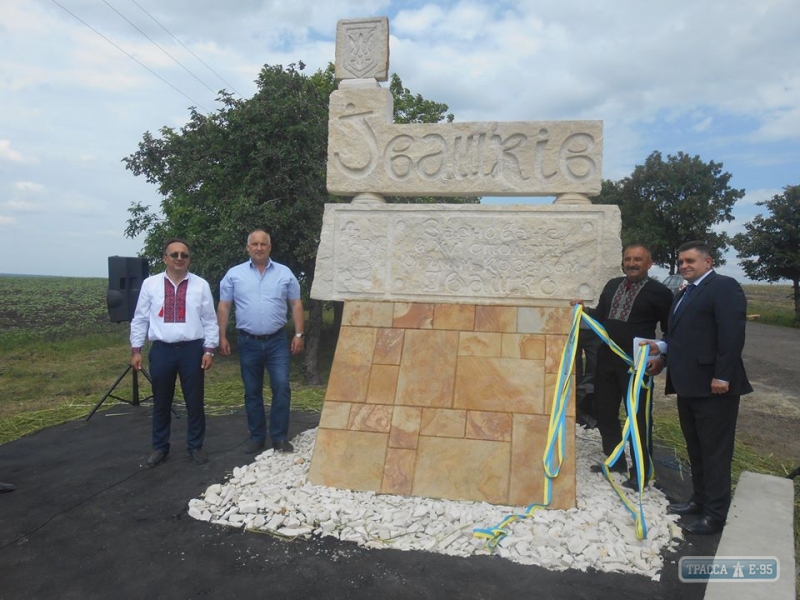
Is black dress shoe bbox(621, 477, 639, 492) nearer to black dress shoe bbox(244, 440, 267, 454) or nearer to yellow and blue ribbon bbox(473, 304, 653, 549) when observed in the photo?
yellow and blue ribbon bbox(473, 304, 653, 549)

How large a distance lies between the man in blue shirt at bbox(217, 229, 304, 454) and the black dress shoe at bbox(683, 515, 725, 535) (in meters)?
2.81

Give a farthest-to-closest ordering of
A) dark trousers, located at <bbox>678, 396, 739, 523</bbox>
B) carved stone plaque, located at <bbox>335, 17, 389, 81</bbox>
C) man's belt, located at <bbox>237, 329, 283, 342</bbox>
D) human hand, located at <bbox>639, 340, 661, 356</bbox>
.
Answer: carved stone plaque, located at <bbox>335, 17, 389, 81</bbox>, man's belt, located at <bbox>237, 329, 283, 342</bbox>, human hand, located at <bbox>639, 340, 661, 356</bbox>, dark trousers, located at <bbox>678, 396, 739, 523</bbox>

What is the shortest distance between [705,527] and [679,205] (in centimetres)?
2591

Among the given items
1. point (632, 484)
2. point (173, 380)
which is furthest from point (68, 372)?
point (632, 484)

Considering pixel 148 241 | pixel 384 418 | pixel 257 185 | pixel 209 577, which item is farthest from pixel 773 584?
pixel 148 241

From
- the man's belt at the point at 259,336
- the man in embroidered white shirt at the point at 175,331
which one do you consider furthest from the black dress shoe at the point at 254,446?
the man's belt at the point at 259,336

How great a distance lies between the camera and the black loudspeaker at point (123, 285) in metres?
6.20

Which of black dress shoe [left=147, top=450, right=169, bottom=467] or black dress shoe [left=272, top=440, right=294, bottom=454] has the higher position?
black dress shoe [left=272, top=440, right=294, bottom=454]

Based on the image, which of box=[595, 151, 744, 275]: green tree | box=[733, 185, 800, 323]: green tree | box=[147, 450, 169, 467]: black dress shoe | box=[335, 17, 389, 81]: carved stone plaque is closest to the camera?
box=[147, 450, 169, 467]: black dress shoe

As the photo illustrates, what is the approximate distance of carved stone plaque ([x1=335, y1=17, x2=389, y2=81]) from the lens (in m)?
4.61

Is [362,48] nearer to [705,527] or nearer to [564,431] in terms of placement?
[564,431]

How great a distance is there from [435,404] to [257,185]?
797cm

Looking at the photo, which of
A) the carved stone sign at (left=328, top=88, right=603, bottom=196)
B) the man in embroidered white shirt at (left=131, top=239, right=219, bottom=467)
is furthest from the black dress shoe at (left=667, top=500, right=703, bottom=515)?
the man in embroidered white shirt at (left=131, top=239, right=219, bottom=467)

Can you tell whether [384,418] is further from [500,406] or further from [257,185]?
[257,185]
